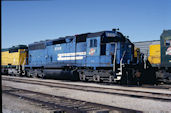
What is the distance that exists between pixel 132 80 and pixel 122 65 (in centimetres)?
167

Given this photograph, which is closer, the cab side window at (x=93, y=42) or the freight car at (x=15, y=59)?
the cab side window at (x=93, y=42)

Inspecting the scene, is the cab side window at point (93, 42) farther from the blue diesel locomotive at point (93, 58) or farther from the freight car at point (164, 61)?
the freight car at point (164, 61)

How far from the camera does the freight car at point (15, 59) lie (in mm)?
23953

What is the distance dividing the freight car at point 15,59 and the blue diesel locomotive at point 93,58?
520 cm

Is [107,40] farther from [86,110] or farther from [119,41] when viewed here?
[86,110]

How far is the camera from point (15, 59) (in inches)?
990

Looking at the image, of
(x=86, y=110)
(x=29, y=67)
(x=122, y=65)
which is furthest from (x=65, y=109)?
(x=29, y=67)

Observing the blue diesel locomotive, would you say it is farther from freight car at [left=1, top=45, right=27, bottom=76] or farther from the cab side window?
freight car at [left=1, top=45, right=27, bottom=76]

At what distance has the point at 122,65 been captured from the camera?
13.1m

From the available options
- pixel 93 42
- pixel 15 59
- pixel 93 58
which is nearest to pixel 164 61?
pixel 93 58

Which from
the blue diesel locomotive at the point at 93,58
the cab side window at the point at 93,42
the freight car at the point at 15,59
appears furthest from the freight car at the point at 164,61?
the freight car at the point at 15,59

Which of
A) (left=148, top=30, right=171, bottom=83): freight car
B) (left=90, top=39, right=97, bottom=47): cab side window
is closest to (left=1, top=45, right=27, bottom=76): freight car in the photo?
(left=90, top=39, right=97, bottom=47): cab side window

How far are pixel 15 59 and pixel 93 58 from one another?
14617 mm

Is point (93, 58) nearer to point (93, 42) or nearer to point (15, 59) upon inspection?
point (93, 42)
